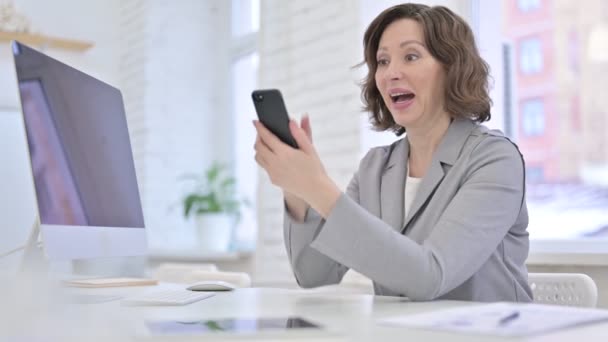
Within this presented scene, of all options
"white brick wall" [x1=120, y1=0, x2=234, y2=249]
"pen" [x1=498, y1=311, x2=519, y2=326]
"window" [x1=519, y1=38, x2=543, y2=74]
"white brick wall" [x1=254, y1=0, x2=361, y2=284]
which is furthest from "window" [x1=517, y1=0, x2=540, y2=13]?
"white brick wall" [x1=120, y1=0, x2=234, y2=249]

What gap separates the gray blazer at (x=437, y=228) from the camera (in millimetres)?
1212

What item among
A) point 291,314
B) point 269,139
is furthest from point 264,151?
point 291,314

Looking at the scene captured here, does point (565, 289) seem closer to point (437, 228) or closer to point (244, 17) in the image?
point (437, 228)

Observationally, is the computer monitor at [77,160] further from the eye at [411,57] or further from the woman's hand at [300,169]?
the eye at [411,57]

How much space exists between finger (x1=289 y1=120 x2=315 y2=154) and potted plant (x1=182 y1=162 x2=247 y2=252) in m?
3.07

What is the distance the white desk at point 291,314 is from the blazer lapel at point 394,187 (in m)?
0.28

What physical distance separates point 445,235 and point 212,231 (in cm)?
304

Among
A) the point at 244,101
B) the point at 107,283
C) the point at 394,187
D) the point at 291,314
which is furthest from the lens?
the point at 244,101

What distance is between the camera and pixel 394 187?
1.66 meters

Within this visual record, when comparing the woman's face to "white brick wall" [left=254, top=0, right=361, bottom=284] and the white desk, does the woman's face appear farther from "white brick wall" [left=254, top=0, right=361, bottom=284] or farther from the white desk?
"white brick wall" [left=254, top=0, right=361, bottom=284]

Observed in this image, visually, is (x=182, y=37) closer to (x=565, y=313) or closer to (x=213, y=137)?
(x=213, y=137)

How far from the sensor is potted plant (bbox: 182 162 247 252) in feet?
13.9

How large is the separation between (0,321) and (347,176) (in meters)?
2.61

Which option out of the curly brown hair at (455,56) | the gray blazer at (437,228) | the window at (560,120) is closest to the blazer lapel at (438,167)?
the gray blazer at (437,228)
